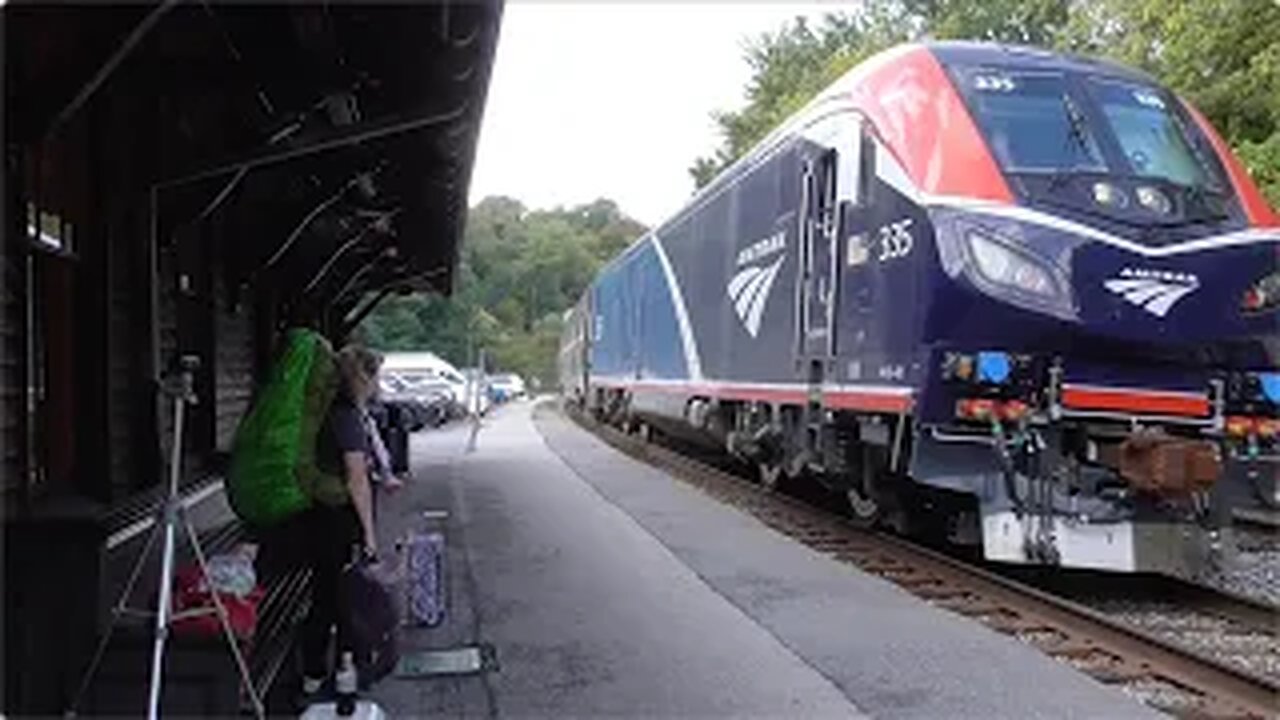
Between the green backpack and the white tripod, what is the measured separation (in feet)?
1.09

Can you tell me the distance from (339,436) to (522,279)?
4067 inches

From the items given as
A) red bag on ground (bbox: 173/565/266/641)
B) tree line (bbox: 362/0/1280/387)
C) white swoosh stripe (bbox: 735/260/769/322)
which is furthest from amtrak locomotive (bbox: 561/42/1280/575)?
tree line (bbox: 362/0/1280/387)

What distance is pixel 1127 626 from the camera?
7398mm

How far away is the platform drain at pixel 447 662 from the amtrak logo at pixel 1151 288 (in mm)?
4201

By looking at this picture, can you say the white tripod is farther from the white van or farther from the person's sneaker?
the white van

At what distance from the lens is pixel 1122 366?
8344mm

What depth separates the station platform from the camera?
5750 millimetres

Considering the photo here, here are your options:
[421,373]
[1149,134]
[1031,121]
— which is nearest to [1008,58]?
[1031,121]

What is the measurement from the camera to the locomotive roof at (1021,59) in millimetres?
9359

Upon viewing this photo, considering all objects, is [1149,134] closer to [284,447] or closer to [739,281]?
[739,281]

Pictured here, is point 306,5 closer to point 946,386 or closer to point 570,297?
point 946,386

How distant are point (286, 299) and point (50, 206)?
27.7ft

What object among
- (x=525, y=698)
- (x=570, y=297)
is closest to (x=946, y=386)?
(x=525, y=698)

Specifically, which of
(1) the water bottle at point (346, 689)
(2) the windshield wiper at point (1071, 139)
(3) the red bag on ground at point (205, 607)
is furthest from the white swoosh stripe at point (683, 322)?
(3) the red bag on ground at point (205, 607)
